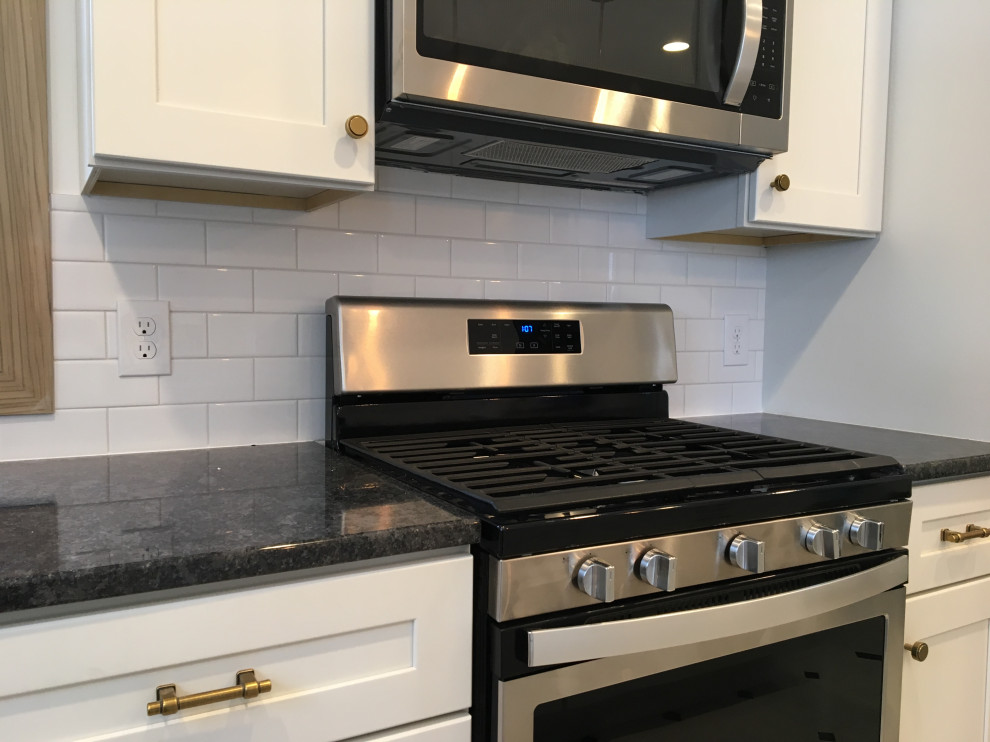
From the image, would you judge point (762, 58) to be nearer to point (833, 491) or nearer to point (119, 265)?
point (833, 491)

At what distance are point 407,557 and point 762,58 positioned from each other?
3.67 ft

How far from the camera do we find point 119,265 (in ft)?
4.23

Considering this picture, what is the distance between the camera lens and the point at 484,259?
1627 millimetres

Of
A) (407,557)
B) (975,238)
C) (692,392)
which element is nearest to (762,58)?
(975,238)

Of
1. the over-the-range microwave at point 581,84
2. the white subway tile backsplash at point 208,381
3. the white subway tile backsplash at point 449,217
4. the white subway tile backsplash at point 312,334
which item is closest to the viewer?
the over-the-range microwave at point 581,84

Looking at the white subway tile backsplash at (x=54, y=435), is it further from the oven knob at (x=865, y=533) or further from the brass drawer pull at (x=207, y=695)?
the oven knob at (x=865, y=533)

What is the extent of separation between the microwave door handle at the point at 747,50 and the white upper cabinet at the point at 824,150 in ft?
0.73

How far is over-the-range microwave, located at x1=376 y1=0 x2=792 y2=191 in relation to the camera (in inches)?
44.7

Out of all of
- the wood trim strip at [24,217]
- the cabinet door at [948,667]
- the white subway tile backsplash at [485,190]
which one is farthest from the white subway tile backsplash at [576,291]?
the wood trim strip at [24,217]

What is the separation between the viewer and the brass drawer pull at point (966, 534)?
139 centimetres

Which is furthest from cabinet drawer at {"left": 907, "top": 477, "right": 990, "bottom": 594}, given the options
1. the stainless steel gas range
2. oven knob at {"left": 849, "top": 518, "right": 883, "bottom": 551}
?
oven knob at {"left": 849, "top": 518, "right": 883, "bottom": 551}

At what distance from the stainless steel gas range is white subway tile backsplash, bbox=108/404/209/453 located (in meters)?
0.23

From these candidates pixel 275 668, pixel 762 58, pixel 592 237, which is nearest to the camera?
pixel 275 668

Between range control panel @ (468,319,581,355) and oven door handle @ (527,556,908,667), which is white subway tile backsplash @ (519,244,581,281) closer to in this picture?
range control panel @ (468,319,581,355)
